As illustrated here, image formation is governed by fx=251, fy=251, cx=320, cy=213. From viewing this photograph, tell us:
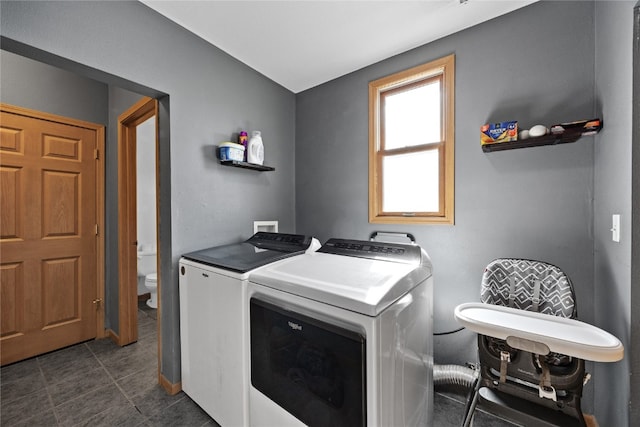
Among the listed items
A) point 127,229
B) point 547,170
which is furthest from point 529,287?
point 127,229

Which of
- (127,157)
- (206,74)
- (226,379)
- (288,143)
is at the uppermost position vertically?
(206,74)

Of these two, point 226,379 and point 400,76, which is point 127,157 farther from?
point 400,76

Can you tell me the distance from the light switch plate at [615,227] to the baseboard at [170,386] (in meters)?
2.64

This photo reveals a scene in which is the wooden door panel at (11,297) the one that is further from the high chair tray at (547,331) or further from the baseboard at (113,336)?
the high chair tray at (547,331)

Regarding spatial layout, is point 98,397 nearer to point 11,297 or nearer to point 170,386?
point 170,386

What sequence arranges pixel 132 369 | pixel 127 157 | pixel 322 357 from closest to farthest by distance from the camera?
pixel 322 357 < pixel 132 369 < pixel 127 157

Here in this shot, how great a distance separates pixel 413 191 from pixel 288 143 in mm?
1425

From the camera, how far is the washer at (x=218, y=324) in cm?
134

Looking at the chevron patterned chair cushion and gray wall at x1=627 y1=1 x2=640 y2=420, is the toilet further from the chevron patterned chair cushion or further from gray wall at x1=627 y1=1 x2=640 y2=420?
gray wall at x1=627 y1=1 x2=640 y2=420

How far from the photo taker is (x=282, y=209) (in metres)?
2.67

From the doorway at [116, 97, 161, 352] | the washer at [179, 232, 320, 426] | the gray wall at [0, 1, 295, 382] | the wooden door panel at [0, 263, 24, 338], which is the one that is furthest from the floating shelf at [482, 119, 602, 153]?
the wooden door panel at [0, 263, 24, 338]

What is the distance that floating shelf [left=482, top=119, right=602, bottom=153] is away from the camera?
1366mm

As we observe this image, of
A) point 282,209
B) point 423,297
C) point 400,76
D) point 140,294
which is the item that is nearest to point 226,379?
point 423,297

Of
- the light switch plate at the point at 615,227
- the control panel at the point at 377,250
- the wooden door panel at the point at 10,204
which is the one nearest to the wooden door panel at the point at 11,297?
the wooden door panel at the point at 10,204
